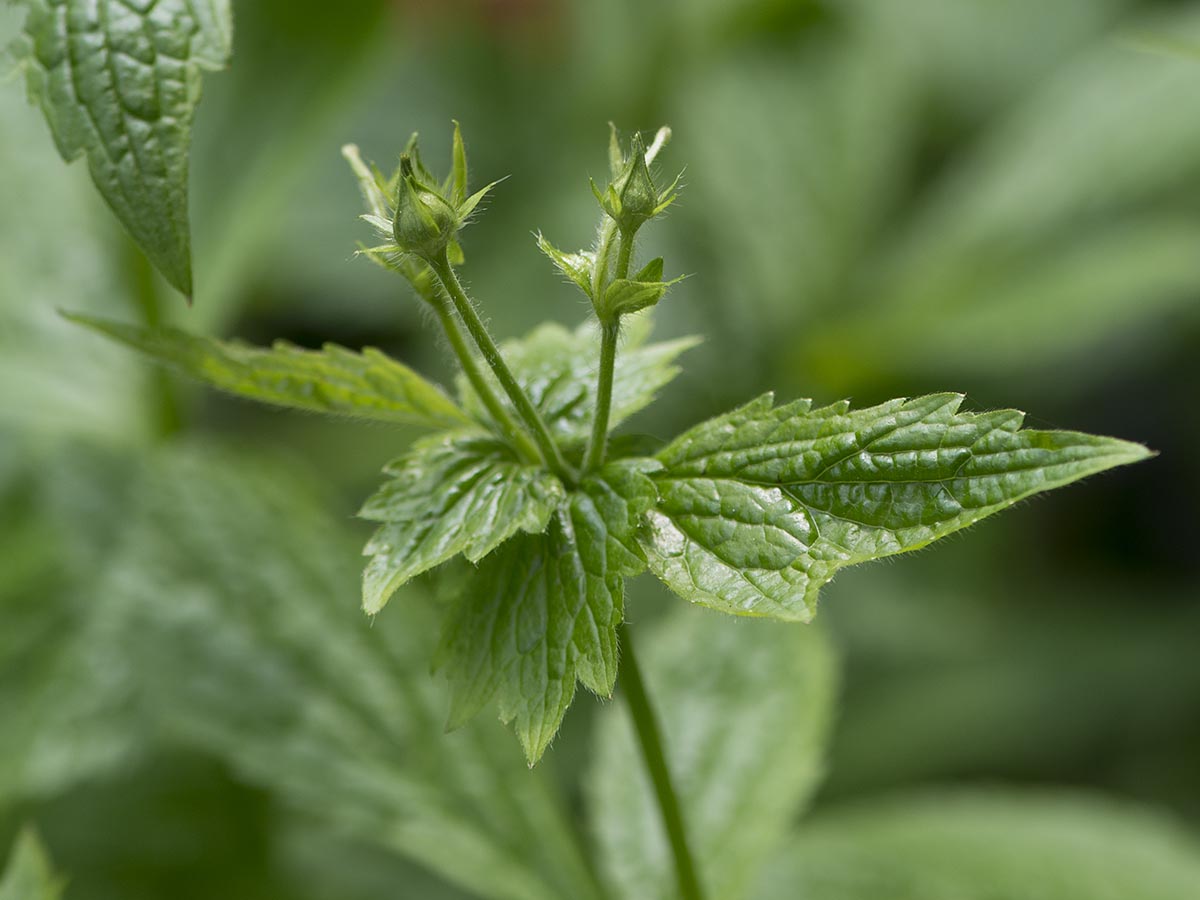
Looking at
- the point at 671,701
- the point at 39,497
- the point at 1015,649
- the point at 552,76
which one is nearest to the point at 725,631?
the point at 671,701

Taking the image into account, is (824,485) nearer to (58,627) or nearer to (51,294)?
(58,627)

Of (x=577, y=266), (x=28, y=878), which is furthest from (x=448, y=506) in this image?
(x=28, y=878)

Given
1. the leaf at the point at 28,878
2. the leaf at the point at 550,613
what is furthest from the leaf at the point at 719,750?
the leaf at the point at 28,878

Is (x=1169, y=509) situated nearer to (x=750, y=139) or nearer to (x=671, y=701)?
(x=750, y=139)

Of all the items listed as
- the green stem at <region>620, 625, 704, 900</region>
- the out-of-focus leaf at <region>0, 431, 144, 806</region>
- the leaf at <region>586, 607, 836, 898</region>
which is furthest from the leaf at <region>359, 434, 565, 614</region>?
the out-of-focus leaf at <region>0, 431, 144, 806</region>

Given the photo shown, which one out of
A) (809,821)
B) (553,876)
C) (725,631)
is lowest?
(809,821)

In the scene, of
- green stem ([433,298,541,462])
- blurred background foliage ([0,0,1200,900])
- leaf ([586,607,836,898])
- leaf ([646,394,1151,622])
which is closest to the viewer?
leaf ([646,394,1151,622])

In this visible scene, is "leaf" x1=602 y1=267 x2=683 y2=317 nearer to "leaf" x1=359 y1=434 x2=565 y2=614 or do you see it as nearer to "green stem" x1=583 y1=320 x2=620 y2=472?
"green stem" x1=583 y1=320 x2=620 y2=472
